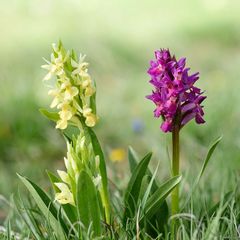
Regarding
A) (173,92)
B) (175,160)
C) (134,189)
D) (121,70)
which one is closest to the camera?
(173,92)

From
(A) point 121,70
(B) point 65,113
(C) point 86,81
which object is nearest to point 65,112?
(B) point 65,113

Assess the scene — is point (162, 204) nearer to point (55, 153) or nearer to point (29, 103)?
point (55, 153)

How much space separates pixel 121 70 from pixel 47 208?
3632 millimetres

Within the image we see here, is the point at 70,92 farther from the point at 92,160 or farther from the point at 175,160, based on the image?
the point at 175,160

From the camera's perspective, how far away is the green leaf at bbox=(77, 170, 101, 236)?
1822mm

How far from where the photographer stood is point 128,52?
5805mm

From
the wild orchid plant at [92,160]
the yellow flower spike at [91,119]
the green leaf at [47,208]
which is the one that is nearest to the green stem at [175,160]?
the wild orchid plant at [92,160]

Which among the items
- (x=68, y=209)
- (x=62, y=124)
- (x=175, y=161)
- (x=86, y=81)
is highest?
(x=86, y=81)

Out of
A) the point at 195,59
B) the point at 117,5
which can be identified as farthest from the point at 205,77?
the point at 117,5

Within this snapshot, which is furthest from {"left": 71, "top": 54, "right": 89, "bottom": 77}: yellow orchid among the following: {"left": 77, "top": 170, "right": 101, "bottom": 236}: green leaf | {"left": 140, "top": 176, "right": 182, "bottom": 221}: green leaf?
{"left": 140, "top": 176, "right": 182, "bottom": 221}: green leaf

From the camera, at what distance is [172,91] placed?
1830mm

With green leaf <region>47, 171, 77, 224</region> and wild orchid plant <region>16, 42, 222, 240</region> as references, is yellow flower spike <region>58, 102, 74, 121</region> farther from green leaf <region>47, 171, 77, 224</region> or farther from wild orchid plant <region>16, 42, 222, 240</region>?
green leaf <region>47, 171, 77, 224</region>

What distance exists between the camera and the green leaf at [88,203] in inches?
71.7

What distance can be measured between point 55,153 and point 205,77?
170 centimetres
